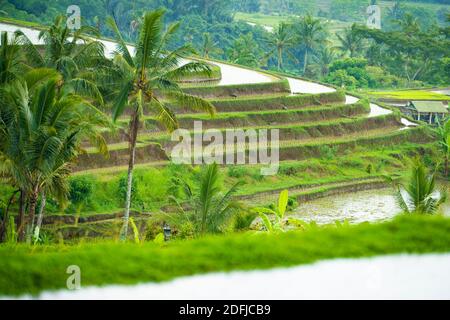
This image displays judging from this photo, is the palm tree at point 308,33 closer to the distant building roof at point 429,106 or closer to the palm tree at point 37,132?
the distant building roof at point 429,106

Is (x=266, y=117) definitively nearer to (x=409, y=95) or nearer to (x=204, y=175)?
(x=409, y=95)

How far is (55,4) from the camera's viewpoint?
161 feet

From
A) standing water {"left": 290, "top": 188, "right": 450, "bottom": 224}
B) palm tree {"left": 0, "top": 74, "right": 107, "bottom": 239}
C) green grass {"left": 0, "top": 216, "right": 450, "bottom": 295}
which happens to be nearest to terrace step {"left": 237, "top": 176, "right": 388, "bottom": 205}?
standing water {"left": 290, "top": 188, "right": 450, "bottom": 224}

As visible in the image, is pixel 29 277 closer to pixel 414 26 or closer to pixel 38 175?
pixel 38 175

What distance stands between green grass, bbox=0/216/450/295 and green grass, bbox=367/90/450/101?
3035 centimetres

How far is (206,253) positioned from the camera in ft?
23.4

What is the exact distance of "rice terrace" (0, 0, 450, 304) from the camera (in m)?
6.93

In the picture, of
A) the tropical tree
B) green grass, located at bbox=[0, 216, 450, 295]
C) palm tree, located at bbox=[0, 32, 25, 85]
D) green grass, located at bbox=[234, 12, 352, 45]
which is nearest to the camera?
green grass, located at bbox=[0, 216, 450, 295]

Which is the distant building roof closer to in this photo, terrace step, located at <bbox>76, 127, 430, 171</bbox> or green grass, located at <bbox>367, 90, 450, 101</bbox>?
green grass, located at <bbox>367, 90, 450, 101</bbox>

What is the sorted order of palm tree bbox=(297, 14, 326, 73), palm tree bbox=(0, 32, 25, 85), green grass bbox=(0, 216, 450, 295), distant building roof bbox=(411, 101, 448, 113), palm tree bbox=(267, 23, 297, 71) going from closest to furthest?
green grass bbox=(0, 216, 450, 295) → palm tree bbox=(0, 32, 25, 85) → distant building roof bbox=(411, 101, 448, 113) → palm tree bbox=(267, 23, 297, 71) → palm tree bbox=(297, 14, 326, 73)

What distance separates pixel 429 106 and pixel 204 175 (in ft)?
79.6

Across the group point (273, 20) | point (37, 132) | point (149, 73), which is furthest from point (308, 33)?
point (37, 132)

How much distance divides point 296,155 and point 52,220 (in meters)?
8.97
